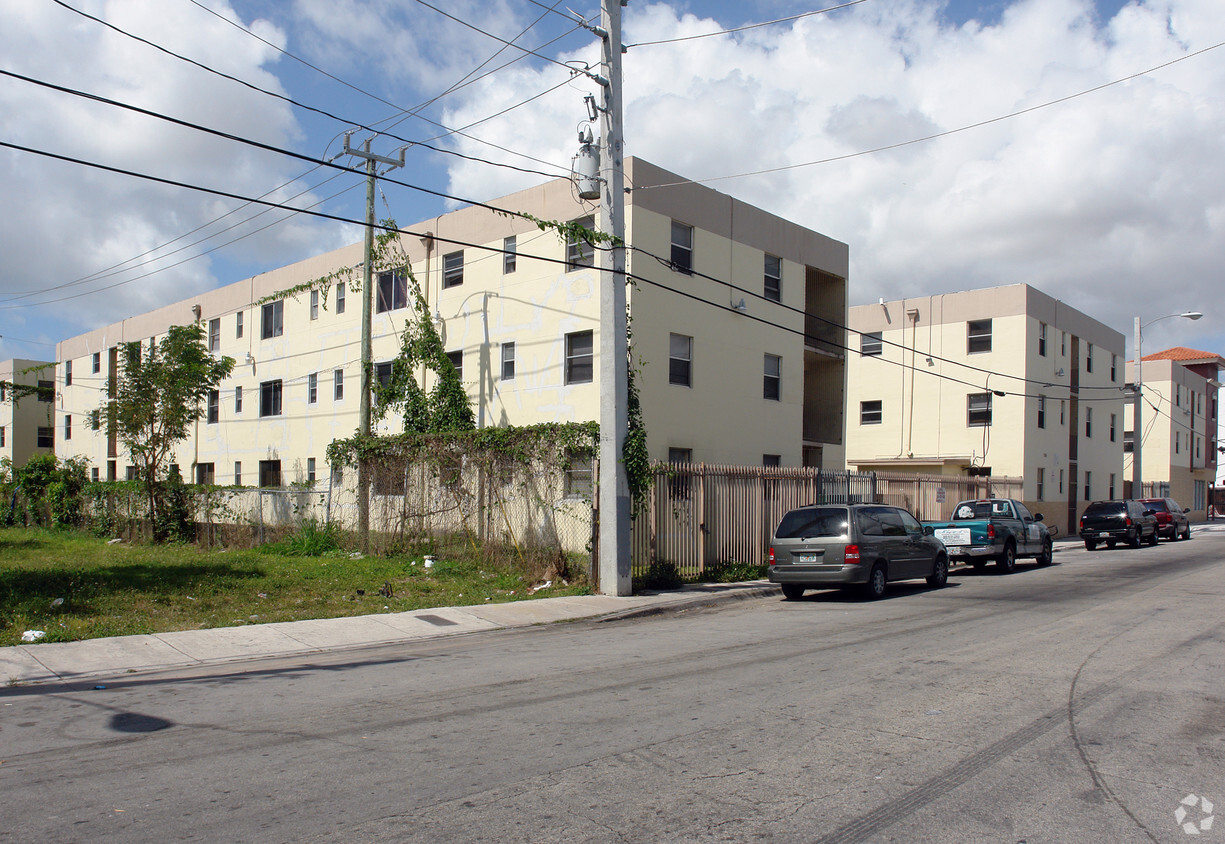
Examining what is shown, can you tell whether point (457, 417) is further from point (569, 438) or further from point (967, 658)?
point (967, 658)

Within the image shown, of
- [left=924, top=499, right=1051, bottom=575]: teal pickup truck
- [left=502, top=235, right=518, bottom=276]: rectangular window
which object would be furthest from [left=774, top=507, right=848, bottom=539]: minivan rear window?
[left=502, top=235, right=518, bottom=276]: rectangular window

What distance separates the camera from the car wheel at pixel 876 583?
1527cm

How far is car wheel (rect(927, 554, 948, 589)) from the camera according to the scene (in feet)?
56.6

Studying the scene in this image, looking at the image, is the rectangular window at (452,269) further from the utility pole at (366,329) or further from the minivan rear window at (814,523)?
the minivan rear window at (814,523)

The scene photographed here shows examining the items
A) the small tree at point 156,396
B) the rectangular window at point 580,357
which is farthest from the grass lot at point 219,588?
the rectangular window at point 580,357

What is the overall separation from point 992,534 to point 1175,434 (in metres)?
44.3

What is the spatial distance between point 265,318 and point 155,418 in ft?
27.2

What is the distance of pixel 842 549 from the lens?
14.9 m

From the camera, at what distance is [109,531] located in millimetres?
28438

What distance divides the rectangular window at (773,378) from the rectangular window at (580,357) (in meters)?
5.70

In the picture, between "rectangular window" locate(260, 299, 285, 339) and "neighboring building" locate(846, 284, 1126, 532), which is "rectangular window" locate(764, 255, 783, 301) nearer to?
"neighboring building" locate(846, 284, 1126, 532)

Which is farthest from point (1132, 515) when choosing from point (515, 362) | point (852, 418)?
point (515, 362)

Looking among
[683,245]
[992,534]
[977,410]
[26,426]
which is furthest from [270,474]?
[26,426]

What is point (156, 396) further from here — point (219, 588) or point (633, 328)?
point (633, 328)
